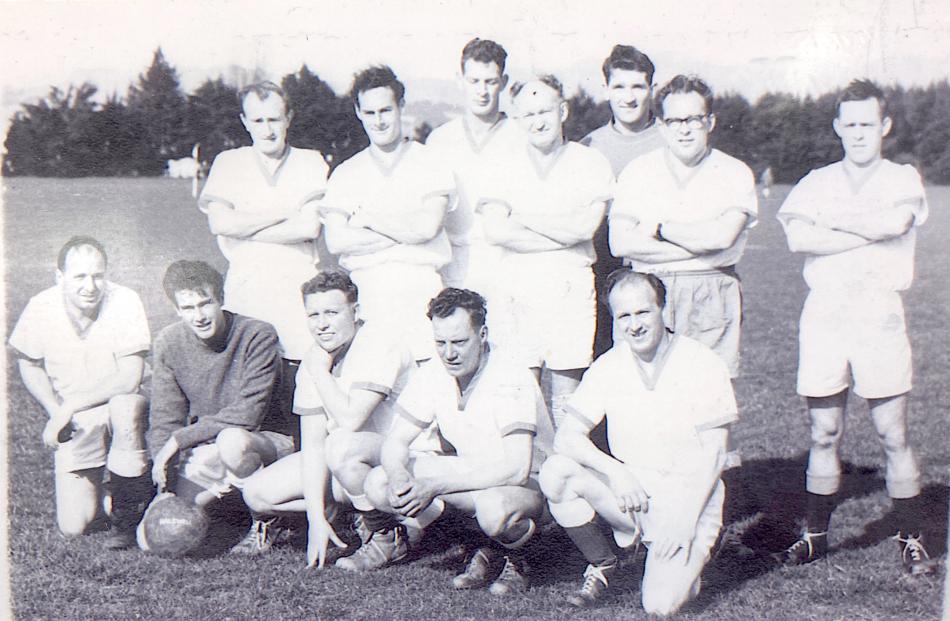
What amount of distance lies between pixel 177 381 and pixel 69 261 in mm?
737

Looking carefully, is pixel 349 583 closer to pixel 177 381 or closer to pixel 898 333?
pixel 177 381

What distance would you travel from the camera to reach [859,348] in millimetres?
3668

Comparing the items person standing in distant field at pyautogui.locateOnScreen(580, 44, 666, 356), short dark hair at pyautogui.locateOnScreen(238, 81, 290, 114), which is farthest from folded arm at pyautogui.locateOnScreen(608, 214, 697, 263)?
short dark hair at pyautogui.locateOnScreen(238, 81, 290, 114)

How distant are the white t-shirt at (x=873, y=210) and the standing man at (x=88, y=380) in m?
2.83

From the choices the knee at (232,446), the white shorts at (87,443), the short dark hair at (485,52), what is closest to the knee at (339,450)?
the knee at (232,446)

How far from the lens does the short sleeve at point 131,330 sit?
4.21 meters

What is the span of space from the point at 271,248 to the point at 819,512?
2.47m

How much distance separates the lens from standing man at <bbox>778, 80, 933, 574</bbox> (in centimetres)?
365

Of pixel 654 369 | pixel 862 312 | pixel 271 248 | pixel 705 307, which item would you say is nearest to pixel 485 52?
pixel 271 248

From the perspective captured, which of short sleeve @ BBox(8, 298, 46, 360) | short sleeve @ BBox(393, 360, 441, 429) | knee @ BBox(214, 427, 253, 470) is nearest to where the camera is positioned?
short sleeve @ BBox(393, 360, 441, 429)

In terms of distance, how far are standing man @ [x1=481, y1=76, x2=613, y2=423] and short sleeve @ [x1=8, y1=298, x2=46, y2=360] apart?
2003mm

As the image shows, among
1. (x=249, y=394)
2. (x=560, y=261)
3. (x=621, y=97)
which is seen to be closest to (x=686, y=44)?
(x=621, y=97)

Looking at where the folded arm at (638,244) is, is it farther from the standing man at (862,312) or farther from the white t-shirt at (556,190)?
the standing man at (862,312)

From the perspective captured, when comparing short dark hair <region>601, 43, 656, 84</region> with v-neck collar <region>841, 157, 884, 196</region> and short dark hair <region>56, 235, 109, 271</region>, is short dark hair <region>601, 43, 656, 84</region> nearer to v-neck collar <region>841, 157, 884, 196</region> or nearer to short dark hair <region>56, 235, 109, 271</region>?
v-neck collar <region>841, 157, 884, 196</region>
